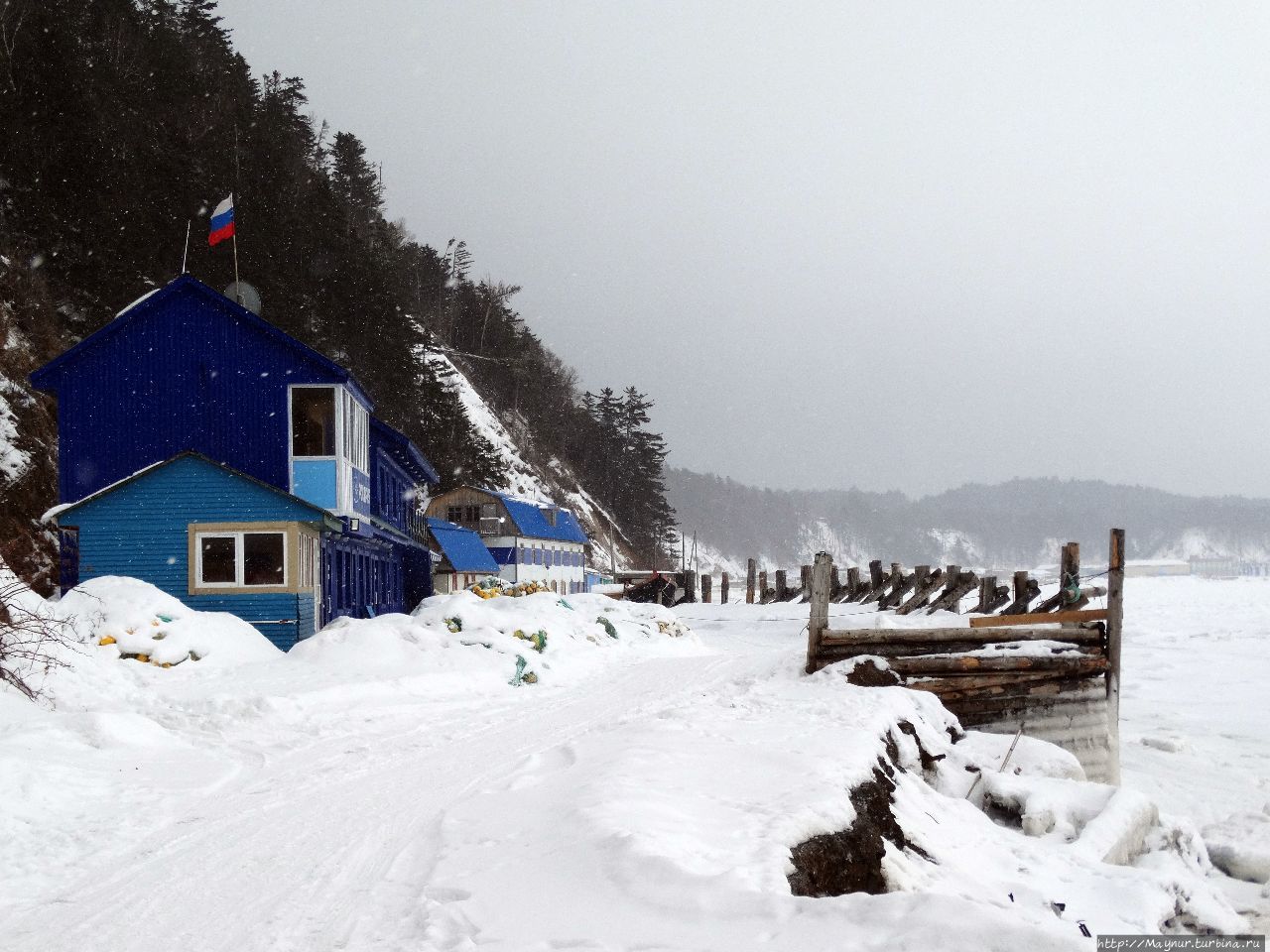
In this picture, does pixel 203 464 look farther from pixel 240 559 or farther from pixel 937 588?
pixel 937 588

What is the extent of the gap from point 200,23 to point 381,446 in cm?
3318

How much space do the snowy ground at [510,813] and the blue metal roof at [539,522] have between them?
4296 centimetres

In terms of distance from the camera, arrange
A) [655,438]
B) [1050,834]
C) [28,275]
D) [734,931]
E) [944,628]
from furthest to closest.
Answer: [655,438], [28,275], [944,628], [1050,834], [734,931]

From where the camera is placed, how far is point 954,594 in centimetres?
3038

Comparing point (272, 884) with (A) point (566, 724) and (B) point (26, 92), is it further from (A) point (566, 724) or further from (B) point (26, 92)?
(B) point (26, 92)

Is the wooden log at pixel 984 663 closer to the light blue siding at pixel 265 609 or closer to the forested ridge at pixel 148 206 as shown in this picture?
the light blue siding at pixel 265 609

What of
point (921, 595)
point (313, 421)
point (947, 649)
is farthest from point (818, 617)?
point (921, 595)

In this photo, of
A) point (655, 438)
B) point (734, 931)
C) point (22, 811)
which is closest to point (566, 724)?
point (22, 811)

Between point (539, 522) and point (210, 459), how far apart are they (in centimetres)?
4223

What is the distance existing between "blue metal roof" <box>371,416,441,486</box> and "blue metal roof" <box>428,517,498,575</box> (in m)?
10.0

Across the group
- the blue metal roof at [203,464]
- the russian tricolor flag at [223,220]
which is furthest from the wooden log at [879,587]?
the russian tricolor flag at [223,220]

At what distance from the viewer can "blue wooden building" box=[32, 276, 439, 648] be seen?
771 inches

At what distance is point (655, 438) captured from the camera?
306ft

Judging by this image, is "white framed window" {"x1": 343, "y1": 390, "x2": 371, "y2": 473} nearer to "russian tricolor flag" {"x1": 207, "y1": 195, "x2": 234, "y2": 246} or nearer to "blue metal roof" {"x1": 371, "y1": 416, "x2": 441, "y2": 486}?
"blue metal roof" {"x1": 371, "y1": 416, "x2": 441, "y2": 486}
